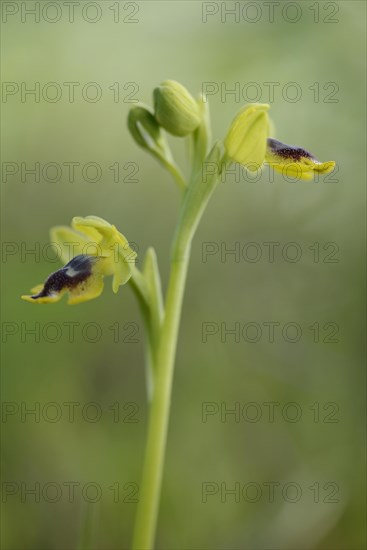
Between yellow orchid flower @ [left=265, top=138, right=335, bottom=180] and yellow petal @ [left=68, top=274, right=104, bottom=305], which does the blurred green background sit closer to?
yellow petal @ [left=68, top=274, right=104, bottom=305]

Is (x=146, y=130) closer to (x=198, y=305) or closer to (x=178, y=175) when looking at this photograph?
(x=178, y=175)

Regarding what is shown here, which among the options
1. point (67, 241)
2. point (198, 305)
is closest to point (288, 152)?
point (67, 241)

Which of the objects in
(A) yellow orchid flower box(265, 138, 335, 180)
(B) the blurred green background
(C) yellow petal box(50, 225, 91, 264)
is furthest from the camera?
(B) the blurred green background

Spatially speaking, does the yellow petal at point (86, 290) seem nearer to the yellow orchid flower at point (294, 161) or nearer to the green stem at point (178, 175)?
the green stem at point (178, 175)

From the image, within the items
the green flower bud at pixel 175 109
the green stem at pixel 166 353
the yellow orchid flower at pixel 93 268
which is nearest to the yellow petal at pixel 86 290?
the yellow orchid flower at pixel 93 268

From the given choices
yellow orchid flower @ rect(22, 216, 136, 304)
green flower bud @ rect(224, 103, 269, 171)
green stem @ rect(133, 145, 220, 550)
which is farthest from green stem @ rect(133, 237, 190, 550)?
green flower bud @ rect(224, 103, 269, 171)

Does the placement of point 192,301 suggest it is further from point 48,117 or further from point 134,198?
point 48,117

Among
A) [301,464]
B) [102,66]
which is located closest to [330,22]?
[102,66]

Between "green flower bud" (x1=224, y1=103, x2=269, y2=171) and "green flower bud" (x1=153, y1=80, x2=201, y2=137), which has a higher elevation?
"green flower bud" (x1=153, y1=80, x2=201, y2=137)
